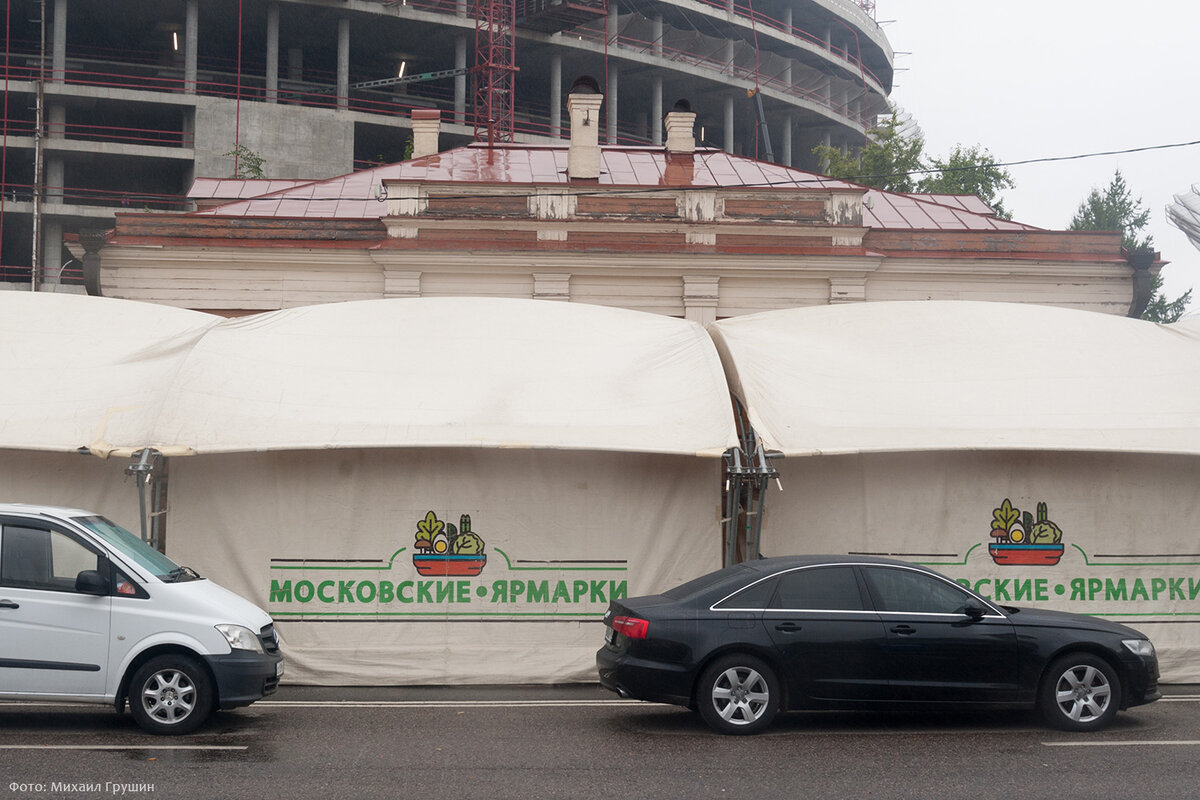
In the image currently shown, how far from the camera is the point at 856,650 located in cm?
874

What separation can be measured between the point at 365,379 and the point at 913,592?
227 inches

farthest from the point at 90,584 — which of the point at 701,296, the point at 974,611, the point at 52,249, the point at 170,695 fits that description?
the point at 52,249

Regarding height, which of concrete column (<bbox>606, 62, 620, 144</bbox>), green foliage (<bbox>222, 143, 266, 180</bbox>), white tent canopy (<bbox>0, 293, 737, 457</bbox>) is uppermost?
concrete column (<bbox>606, 62, 620, 144</bbox>)

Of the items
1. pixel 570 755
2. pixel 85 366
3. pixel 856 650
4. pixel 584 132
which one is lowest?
pixel 570 755

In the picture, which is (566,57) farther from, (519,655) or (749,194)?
(519,655)

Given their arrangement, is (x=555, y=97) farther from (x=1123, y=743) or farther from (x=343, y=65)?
(x=1123, y=743)

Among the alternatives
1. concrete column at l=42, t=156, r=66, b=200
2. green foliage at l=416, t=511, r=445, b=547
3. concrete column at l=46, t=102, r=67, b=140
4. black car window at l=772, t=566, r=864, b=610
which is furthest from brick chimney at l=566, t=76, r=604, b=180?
concrete column at l=46, t=102, r=67, b=140

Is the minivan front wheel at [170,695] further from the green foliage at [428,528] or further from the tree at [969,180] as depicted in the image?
the tree at [969,180]

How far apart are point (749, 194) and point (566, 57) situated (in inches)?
1406

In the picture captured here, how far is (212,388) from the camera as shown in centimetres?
1122

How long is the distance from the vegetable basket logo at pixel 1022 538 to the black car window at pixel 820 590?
3.10 metres

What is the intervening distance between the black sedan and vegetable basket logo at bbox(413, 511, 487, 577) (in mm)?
2488

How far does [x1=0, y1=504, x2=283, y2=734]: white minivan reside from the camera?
8445 millimetres

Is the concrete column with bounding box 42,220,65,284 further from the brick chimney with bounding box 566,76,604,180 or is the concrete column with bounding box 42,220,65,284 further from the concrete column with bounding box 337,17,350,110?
the brick chimney with bounding box 566,76,604,180
